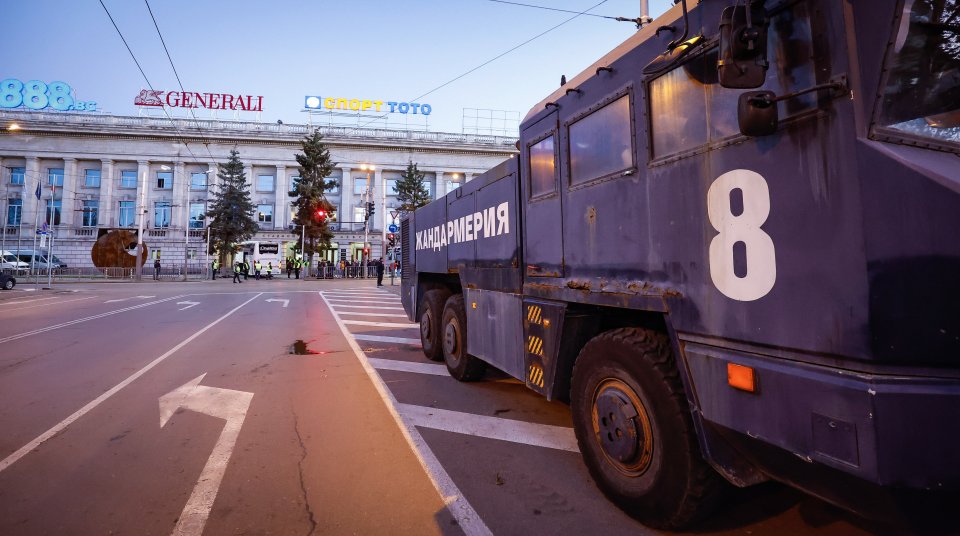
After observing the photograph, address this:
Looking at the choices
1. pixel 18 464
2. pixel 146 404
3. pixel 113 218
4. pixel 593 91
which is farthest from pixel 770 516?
pixel 113 218

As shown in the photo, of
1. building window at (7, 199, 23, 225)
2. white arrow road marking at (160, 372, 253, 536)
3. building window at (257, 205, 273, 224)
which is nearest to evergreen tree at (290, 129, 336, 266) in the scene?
building window at (257, 205, 273, 224)

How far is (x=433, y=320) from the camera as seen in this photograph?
7.30 meters

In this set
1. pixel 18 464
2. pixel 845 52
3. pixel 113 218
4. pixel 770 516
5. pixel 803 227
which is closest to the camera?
pixel 845 52

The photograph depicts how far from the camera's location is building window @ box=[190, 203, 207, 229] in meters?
63.1

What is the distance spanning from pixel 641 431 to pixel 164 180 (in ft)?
252

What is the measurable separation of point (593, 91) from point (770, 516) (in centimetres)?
304

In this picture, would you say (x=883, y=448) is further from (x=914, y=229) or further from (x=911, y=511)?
(x=914, y=229)

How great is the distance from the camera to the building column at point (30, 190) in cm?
5975

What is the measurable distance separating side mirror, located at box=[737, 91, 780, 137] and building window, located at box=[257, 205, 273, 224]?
70.0 m

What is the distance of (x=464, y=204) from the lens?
20.3ft

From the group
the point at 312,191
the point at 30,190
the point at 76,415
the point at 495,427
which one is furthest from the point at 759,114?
the point at 30,190

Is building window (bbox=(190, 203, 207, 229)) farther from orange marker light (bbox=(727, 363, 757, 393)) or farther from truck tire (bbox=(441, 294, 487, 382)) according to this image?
orange marker light (bbox=(727, 363, 757, 393))

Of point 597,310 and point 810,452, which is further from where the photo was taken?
point 597,310

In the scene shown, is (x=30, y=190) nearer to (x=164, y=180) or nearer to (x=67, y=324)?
(x=164, y=180)
